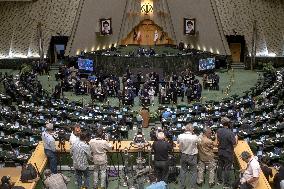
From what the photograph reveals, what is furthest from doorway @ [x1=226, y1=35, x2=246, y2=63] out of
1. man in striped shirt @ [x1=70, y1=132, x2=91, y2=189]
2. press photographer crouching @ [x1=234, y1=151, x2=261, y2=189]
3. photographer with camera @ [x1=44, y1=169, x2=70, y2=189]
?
photographer with camera @ [x1=44, y1=169, x2=70, y2=189]

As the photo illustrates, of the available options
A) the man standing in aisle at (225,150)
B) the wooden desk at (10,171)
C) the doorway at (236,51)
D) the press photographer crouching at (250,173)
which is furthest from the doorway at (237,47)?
the press photographer crouching at (250,173)

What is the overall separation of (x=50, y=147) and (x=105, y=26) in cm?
2729

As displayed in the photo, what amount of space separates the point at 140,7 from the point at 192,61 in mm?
7157

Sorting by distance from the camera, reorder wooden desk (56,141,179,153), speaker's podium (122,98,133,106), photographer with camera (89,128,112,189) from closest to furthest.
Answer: photographer with camera (89,128,112,189) < wooden desk (56,141,179,153) < speaker's podium (122,98,133,106)

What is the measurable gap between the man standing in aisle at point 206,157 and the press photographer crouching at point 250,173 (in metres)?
1.48

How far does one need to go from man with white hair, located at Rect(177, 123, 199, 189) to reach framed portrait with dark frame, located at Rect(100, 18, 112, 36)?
2762cm

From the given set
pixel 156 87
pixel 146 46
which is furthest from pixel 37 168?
pixel 146 46

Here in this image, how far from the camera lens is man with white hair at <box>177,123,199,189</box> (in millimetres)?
13871

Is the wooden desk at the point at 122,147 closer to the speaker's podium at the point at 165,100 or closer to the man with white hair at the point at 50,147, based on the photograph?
the man with white hair at the point at 50,147

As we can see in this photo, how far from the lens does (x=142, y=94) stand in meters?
30.3

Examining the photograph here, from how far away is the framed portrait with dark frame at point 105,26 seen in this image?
134 ft

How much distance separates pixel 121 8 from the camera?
4162 cm

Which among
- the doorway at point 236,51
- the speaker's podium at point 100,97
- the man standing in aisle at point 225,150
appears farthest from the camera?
the doorway at point 236,51

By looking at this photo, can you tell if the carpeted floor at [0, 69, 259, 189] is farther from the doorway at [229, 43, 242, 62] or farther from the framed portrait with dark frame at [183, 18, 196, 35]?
the framed portrait with dark frame at [183, 18, 196, 35]
